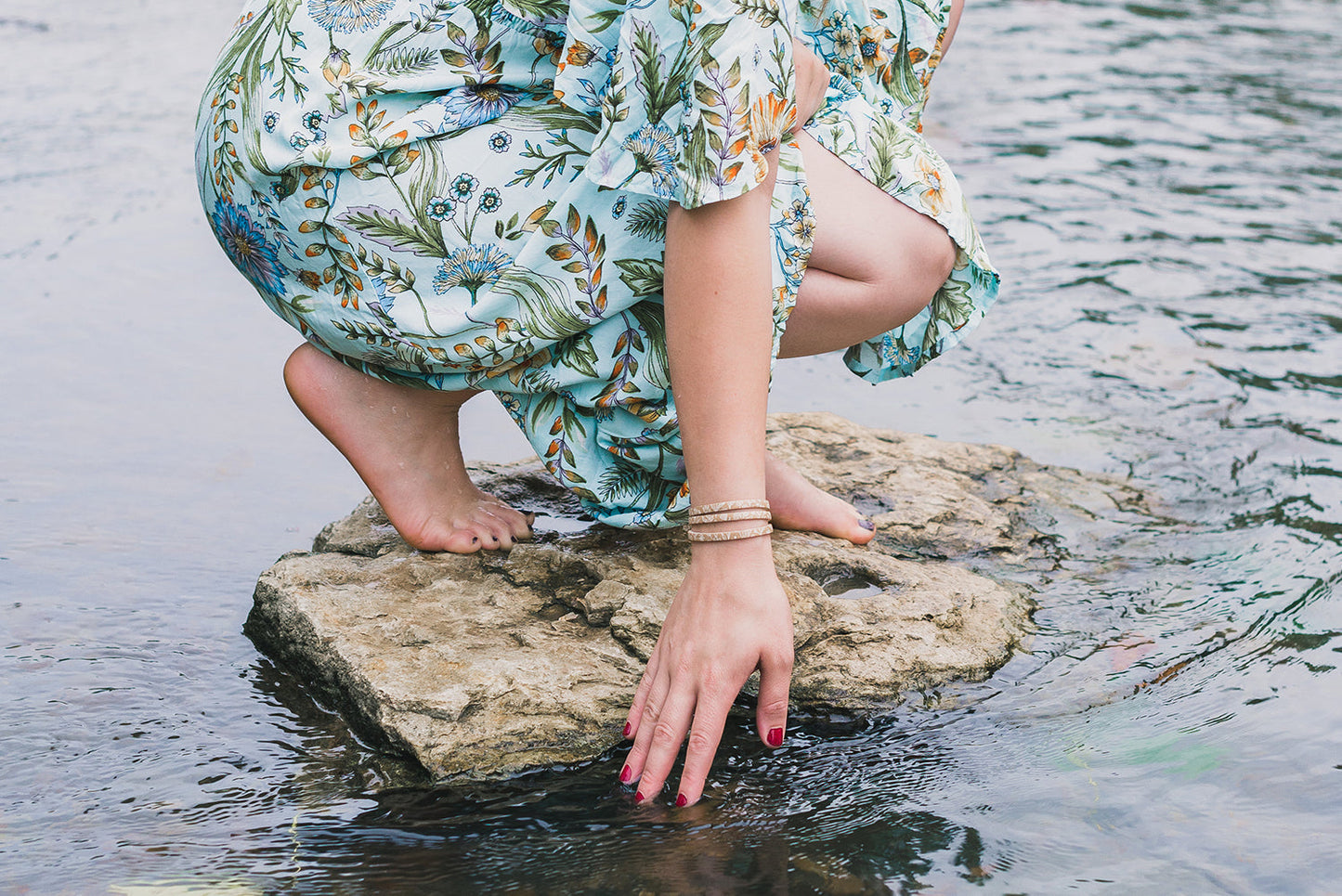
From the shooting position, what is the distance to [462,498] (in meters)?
2.16

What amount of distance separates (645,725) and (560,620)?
1.34 feet

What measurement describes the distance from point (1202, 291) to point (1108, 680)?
2.27m

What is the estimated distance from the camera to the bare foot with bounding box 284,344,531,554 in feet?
6.61

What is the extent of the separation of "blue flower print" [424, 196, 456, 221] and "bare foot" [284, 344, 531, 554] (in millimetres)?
337

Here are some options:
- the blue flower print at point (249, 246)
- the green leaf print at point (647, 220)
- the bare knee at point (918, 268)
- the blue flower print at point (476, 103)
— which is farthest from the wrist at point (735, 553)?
the blue flower print at point (249, 246)

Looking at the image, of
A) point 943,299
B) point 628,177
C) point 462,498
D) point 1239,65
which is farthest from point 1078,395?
point 1239,65

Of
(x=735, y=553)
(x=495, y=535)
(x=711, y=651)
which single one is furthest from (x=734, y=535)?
(x=495, y=535)

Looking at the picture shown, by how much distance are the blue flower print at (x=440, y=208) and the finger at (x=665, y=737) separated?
2.43 ft

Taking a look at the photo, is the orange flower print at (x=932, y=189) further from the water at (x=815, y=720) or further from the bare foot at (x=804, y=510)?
the water at (x=815, y=720)

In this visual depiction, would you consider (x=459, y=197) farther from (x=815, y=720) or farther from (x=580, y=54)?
(x=815, y=720)

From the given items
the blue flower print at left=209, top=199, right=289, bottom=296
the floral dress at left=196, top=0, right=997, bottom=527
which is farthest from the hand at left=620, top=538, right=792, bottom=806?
the blue flower print at left=209, top=199, right=289, bottom=296

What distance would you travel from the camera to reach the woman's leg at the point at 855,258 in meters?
1.89

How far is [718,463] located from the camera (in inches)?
60.6

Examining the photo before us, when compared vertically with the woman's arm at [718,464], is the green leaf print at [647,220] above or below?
above
